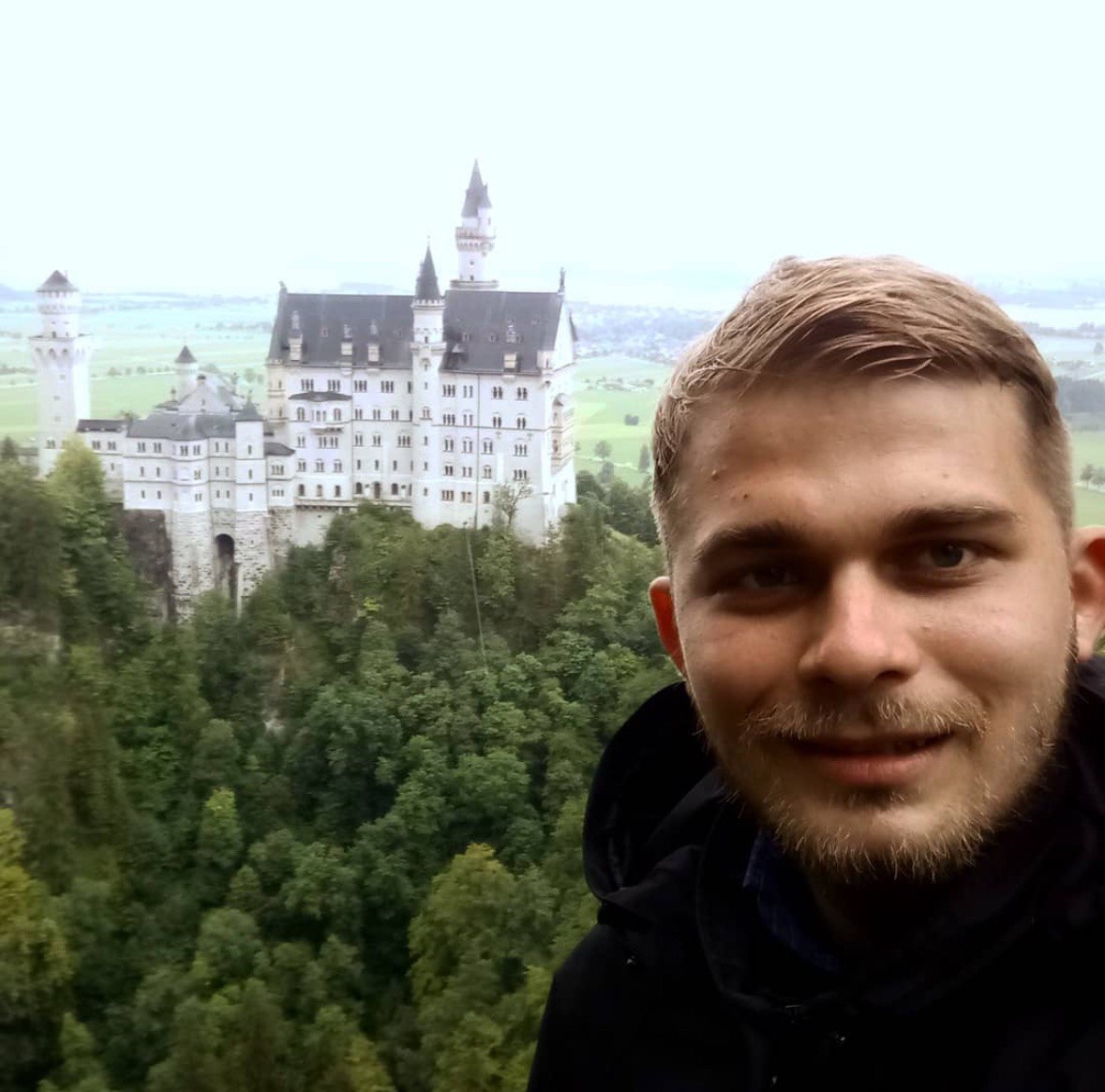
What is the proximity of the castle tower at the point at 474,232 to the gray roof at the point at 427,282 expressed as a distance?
84 cm

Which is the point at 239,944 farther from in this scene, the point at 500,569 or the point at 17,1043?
the point at 500,569

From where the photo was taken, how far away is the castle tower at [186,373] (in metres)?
11.5

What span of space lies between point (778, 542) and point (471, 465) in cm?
1111

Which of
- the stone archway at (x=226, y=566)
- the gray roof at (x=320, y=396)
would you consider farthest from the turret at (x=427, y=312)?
the stone archway at (x=226, y=566)

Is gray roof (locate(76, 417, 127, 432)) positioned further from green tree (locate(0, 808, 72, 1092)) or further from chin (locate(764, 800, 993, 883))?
chin (locate(764, 800, 993, 883))

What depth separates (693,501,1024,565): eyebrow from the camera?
2.07 ft

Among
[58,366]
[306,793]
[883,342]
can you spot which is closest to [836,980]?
[883,342]

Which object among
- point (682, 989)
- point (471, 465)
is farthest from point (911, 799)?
point (471, 465)

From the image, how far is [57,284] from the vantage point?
1167 centimetres

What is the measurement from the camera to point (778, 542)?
661 mm

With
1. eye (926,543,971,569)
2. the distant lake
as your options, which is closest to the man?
eye (926,543,971,569)

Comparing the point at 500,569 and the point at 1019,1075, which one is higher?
the point at 1019,1075

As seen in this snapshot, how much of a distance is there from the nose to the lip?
0.13 ft

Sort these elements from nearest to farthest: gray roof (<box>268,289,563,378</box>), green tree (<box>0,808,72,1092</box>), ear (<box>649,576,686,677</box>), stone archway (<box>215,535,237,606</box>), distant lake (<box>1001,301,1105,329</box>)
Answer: ear (<box>649,576,686,677</box>) < distant lake (<box>1001,301,1105,329</box>) < green tree (<box>0,808,72,1092</box>) < stone archway (<box>215,535,237,606</box>) < gray roof (<box>268,289,563,378</box>)
